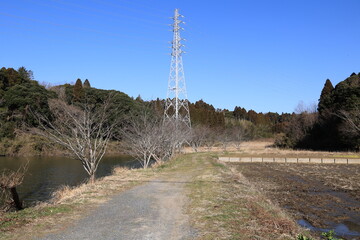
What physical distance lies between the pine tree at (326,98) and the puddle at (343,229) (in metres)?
40.3

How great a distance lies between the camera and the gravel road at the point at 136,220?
17.3 feet

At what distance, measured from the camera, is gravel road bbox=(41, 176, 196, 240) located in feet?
17.3

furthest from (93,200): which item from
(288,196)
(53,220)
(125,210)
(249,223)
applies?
(288,196)

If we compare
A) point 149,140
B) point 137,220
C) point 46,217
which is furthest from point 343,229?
point 149,140

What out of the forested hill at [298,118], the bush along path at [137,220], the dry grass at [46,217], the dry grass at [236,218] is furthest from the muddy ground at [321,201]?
the forested hill at [298,118]

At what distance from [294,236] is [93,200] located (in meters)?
4.93

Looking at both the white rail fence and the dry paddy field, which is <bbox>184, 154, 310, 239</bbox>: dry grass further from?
the white rail fence

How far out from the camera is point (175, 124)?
95.1ft

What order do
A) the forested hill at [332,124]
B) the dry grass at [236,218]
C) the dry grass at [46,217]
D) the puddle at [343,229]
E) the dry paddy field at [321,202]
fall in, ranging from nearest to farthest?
the dry grass at [46,217], the dry grass at [236,218], the puddle at [343,229], the dry paddy field at [321,202], the forested hill at [332,124]

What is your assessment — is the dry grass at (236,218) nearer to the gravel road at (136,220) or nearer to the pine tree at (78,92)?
the gravel road at (136,220)

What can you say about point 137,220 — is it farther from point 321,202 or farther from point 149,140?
point 149,140

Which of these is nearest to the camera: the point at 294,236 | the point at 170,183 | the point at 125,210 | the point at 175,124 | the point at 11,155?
the point at 294,236

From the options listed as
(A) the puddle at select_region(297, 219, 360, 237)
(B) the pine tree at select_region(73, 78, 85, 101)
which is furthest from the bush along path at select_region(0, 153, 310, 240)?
(B) the pine tree at select_region(73, 78, 85, 101)

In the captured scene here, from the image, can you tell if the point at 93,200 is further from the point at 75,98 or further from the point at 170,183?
the point at 75,98
